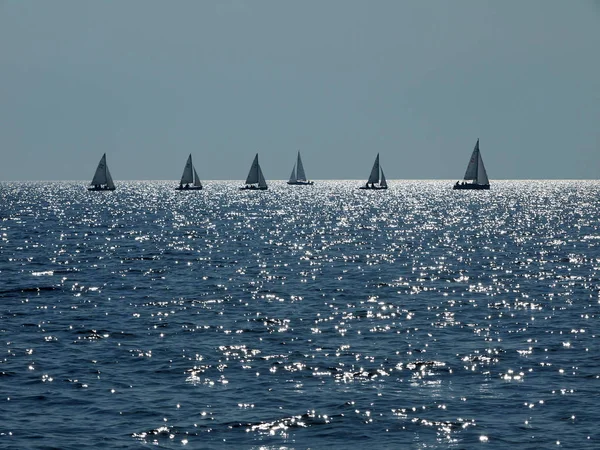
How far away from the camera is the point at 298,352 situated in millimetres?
32156

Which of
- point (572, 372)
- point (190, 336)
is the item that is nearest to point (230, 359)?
point (190, 336)

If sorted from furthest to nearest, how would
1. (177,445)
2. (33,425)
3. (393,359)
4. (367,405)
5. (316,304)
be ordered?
1. (316,304)
2. (393,359)
3. (367,405)
4. (33,425)
5. (177,445)

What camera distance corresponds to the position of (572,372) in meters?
29.2

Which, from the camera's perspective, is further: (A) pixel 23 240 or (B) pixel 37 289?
(A) pixel 23 240

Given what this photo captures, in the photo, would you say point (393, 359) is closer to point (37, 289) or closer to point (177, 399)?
point (177, 399)

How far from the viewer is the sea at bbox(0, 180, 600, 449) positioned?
2284 centimetres

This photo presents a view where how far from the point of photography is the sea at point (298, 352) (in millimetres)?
22844

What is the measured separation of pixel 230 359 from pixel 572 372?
37.3 feet

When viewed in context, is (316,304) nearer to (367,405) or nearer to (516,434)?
(367,405)

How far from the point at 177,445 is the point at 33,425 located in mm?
4114

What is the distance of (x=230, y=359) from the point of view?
101 feet

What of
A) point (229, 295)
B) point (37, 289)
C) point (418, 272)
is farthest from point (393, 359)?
point (418, 272)

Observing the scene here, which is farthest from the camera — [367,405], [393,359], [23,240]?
[23,240]

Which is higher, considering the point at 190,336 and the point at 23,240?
the point at 23,240
